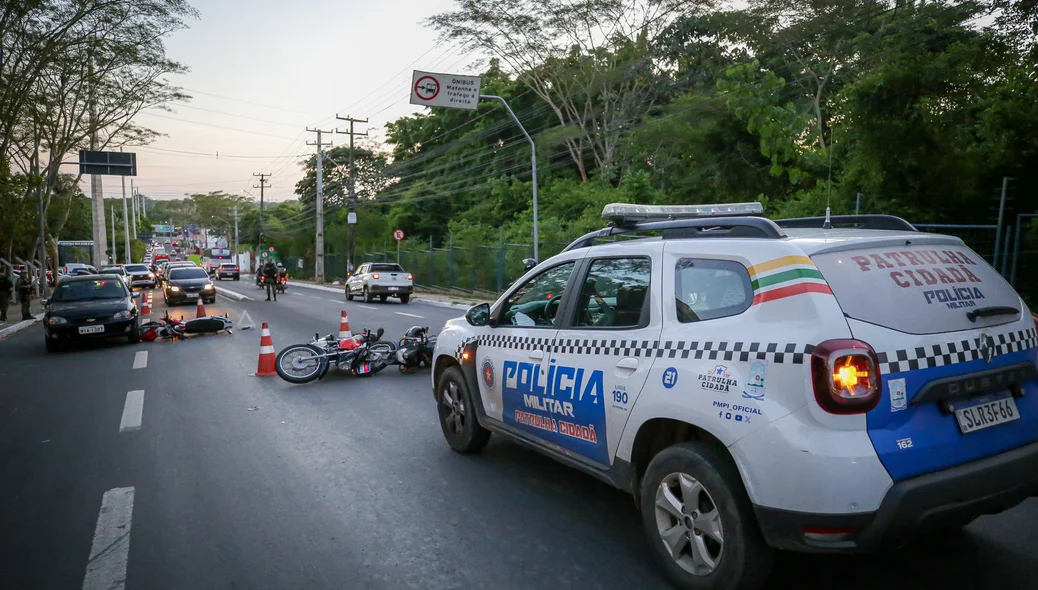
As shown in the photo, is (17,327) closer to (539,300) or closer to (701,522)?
(539,300)

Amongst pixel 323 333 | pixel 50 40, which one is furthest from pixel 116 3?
pixel 323 333

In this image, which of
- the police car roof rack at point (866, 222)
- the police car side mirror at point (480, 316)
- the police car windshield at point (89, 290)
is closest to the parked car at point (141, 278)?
the police car windshield at point (89, 290)

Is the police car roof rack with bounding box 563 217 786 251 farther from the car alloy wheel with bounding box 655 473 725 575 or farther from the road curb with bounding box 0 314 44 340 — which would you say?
the road curb with bounding box 0 314 44 340

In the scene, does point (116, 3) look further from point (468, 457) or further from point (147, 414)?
point (468, 457)

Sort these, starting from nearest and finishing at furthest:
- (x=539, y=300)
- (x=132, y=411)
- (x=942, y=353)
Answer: (x=942, y=353)
(x=539, y=300)
(x=132, y=411)

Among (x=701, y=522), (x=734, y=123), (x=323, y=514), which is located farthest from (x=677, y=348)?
(x=734, y=123)

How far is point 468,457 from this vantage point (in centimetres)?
573

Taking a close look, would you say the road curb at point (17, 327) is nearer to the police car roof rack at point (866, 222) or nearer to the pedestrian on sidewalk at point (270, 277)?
the pedestrian on sidewalk at point (270, 277)

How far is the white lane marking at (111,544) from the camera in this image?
3.74 meters

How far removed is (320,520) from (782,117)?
60.5 feet

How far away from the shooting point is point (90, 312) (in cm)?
1357

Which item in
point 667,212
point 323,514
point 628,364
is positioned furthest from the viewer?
point 323,514

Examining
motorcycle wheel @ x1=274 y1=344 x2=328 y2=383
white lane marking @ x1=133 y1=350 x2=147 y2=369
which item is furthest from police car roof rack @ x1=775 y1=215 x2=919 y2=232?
white lane marking @ x1=133 y1=350 x2=147 y2=369

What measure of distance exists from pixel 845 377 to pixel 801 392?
18 cm
